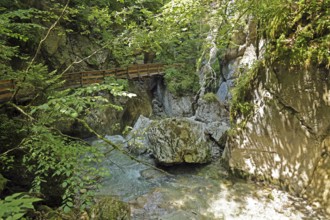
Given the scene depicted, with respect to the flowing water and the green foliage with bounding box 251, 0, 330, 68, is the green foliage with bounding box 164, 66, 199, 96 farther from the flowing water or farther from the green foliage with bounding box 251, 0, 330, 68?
the green foliage with bounding box 251, 0, 330, 68

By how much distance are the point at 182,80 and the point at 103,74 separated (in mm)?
5498

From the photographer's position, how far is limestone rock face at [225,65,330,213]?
16.6ft

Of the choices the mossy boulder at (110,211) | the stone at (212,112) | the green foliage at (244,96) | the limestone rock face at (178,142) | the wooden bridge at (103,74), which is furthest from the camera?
the wooden bridge at (103,74)

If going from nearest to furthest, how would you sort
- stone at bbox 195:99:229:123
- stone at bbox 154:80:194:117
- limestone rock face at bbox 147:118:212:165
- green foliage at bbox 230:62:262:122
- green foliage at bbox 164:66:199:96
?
1. green foliage at bbox 230:62:262:122
2. limestone rock face at bbox 147:118:212:165
3. stone at bbox 195:99:229:123
4. stone at bbox 154:80:194:117
5. green foliage at bbox 164:66:199:96

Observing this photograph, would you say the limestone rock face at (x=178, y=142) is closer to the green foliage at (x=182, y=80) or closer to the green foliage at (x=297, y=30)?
the green foliage at (x=297, y=30)

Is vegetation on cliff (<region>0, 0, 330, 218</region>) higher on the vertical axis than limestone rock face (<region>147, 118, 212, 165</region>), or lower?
higher

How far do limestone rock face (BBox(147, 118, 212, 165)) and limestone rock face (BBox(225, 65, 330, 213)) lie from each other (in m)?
1.27

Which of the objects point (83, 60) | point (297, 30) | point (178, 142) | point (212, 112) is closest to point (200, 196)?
point (178, 142)

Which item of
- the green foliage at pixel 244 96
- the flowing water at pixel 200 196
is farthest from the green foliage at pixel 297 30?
the flowing water at pixel 200 196

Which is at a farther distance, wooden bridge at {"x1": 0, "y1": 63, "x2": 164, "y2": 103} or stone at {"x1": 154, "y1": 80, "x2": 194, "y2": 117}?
stone at {"x1": 154, "y1": 80, "x2": 194, "y2": 117}

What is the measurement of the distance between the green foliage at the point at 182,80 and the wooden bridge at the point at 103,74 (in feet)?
3.24

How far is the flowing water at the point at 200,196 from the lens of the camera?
508 cm

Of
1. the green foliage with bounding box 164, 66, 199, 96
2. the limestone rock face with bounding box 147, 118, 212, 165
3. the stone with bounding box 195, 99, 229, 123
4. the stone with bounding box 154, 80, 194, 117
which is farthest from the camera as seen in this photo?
the green foliage with bounding box 164, 66, 199, 96

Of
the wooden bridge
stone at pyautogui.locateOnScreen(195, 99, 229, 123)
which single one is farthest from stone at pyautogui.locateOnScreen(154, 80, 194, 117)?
stone at pyautogui.locateOnScreen(195, 99, 229, 123)
